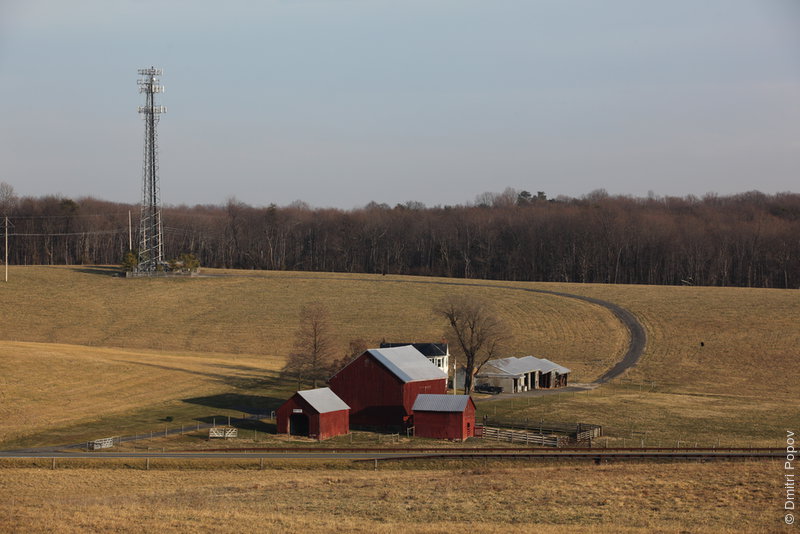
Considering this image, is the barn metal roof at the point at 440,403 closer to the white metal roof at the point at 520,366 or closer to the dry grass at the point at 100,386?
the dry grass at the point at 100,386

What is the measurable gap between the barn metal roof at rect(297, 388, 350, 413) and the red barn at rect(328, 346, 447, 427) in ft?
8.30

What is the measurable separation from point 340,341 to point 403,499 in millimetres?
60877

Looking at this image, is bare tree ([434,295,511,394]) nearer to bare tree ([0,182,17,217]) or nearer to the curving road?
the curving road

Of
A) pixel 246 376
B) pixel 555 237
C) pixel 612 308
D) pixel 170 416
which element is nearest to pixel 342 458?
Result: pixel 170 416

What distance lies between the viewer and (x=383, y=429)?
194 feet

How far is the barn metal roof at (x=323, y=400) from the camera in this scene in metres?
54.6

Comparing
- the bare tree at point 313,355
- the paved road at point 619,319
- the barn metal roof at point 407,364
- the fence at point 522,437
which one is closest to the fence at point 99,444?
the paved road at point 619,319

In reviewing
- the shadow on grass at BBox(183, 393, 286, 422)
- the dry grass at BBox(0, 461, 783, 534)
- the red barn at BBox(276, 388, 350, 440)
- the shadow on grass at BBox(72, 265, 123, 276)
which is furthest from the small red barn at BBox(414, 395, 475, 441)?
the shadow on grass at BBox(72, 265, 123, 276)

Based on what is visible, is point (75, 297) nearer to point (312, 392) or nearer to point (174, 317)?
point (174, 317)

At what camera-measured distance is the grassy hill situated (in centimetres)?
6053

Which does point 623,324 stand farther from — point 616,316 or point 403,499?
point 403,499

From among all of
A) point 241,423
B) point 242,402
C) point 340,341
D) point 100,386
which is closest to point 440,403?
point 241,423

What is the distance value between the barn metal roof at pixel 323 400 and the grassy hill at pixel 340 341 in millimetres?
9088

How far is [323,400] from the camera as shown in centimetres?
5597
